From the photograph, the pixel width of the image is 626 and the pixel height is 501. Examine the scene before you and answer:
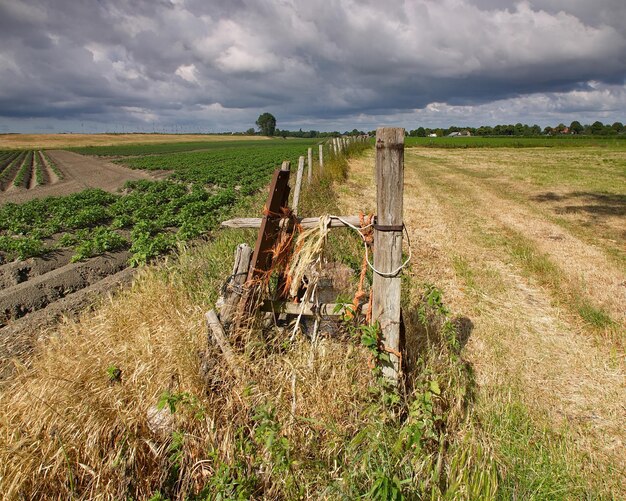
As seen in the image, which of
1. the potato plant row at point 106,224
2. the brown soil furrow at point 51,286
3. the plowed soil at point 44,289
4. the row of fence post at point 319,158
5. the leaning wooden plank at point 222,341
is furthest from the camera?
the potato plant row at point 106,224

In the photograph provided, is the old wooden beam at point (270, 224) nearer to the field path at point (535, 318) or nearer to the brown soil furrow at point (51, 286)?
the field path at point (535, 318)

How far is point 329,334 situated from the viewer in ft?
12.1

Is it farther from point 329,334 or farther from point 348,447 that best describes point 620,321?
point 348,447

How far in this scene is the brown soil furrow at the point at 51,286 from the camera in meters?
6.66

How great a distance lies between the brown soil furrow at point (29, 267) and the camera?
7.88 m

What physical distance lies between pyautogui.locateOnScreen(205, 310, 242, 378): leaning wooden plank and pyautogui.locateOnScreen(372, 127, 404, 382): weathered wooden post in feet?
3.72

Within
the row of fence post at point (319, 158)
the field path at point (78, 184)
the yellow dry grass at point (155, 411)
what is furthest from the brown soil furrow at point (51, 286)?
the field path at point (78, 184)

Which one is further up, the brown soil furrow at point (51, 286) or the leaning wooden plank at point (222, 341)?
the leaning wooden plank at point (222, 341)

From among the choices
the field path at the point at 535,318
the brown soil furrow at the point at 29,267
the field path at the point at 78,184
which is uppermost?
the field path at the point at 535,318

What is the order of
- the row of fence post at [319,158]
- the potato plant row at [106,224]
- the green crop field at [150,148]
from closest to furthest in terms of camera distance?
the row of fence post at [319,158], the potato plant row at [106,224], the green crop field at [150,148]

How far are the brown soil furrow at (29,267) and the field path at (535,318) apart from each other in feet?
25.1

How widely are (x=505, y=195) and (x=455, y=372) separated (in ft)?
39.0

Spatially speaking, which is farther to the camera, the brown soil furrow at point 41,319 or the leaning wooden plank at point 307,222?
the brown soil furrow at point 41,319

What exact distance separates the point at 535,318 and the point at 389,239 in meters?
3.33
